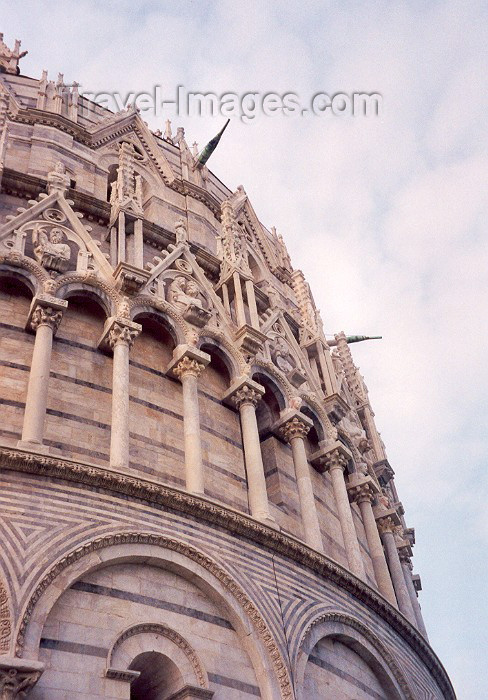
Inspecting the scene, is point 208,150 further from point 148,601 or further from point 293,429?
point 148,601

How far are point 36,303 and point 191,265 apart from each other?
4.10 m

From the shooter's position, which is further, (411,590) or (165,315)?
(411,590)

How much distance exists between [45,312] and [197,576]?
4.78m

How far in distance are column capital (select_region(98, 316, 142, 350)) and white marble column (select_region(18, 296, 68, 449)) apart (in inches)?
30.9

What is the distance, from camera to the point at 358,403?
71.3ft

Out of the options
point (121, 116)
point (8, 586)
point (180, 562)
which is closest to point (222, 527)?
point (180, 562)

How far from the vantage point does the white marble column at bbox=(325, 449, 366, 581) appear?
13844 mm

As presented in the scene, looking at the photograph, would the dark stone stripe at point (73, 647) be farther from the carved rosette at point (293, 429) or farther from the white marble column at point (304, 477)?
the carved rosette at point (293, 429)

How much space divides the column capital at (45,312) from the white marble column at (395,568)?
29.1 feet

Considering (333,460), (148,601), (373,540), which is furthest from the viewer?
(373,540)

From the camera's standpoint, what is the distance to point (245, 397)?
13945 millimetres

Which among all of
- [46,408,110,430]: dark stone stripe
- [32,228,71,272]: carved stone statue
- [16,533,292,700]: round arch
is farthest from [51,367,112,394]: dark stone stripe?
[16,533,292,700]: round arch

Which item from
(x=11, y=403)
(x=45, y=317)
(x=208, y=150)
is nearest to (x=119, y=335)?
(x=45, y=317)

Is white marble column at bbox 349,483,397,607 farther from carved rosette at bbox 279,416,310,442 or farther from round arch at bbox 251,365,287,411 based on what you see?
round arch at bbox 251,365,287,411
